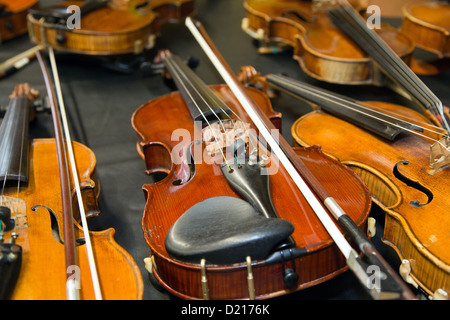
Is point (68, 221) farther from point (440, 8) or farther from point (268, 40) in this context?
point (440, 8)

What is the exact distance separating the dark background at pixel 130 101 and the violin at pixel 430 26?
17cm

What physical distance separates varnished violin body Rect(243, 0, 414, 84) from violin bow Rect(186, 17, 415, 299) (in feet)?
1.97

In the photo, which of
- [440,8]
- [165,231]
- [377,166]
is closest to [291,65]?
[440,8]

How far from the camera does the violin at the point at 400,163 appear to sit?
1.20 meters

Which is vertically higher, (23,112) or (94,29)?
(94,29)

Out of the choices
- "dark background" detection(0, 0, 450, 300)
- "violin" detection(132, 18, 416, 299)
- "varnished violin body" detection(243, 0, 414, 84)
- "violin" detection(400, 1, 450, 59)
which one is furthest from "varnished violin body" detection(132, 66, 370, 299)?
"violin" detection(400, 1, 450, 59)

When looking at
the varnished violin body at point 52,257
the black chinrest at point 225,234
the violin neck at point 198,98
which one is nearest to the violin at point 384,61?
the violin neck at point 198,98

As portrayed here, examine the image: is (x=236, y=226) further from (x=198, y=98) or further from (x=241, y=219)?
(x=198, y=98)

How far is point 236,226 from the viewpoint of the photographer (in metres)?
1.13

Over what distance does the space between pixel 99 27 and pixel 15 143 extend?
102cm

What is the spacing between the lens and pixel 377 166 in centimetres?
150

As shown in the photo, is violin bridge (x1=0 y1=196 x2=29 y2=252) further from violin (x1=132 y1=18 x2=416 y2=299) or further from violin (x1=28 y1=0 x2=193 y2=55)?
violin (x1=28 y1=0 x2=193 y2=55)

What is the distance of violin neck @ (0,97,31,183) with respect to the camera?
4.88ft
